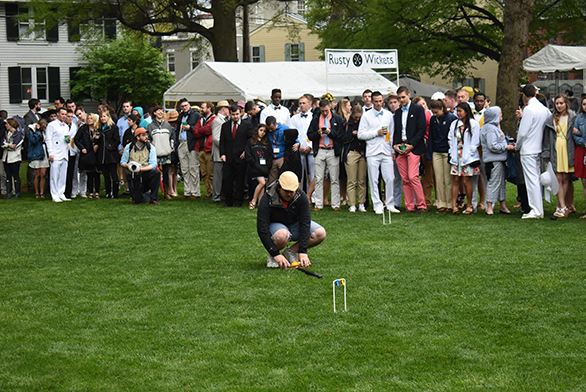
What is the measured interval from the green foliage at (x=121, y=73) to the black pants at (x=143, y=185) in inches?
1172

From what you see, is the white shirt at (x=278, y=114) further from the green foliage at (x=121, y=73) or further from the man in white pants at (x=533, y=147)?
the green foliage at (x=121, y=73)

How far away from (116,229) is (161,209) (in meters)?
2.65

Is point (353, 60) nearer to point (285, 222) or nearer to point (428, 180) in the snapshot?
point (428, 180)

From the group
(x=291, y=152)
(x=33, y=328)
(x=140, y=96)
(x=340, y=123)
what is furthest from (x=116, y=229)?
(x=140, y=96)

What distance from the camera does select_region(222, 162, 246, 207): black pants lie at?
15414 mm

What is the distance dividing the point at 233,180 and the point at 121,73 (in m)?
31.3

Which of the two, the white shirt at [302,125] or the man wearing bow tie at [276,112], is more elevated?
the man wearing bow tie at [276,112]

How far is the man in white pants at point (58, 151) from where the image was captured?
1656 cm

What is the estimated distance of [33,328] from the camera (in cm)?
660

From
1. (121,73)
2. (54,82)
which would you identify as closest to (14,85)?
(54,82)

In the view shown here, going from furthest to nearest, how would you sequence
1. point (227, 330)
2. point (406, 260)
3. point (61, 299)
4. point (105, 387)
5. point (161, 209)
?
1. point (161, 209)
2. point (406, 260)
3. point (61, 299)
4. point (227, 330)
5. point (105, 387)

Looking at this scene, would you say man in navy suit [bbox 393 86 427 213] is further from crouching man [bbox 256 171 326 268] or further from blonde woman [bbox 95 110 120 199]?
blonde woman [bbox 95 110 120 199]

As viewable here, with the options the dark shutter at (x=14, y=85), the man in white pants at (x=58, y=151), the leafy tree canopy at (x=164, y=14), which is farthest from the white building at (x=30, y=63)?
the man in white pants at (x=58, y=151)

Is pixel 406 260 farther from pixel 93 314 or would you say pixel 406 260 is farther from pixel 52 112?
pixel 52 112
